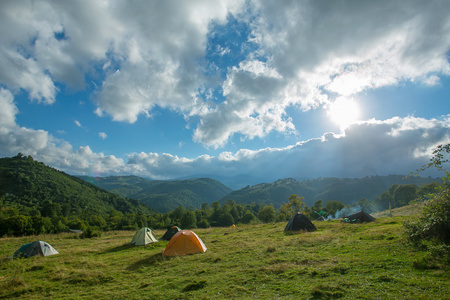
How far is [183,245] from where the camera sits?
17.2 metres

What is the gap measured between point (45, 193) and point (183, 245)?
424 feet

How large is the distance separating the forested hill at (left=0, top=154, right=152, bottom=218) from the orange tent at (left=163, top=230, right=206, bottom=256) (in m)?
92.9

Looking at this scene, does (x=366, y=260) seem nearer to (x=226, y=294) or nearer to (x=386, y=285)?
(x=386, y=285)

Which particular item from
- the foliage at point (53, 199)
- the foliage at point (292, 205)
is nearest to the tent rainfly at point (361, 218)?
the foliage at point (292, 205)

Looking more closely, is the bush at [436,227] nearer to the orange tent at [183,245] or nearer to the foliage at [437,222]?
the foliage at [437,222]

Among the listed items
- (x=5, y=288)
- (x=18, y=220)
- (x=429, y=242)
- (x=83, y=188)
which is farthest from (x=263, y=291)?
(x=83, y=188)

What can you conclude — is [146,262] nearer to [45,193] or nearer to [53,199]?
[53,199]

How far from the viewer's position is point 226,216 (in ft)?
305

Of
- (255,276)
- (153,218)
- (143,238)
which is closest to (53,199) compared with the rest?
(153,218)

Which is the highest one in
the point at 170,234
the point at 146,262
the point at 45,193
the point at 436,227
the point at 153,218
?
the point at 45,193

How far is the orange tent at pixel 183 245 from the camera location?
16984 millimetres

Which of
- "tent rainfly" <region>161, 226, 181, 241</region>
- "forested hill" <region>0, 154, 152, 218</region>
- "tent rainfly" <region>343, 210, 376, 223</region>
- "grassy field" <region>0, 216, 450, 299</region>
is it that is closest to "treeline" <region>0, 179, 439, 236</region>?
"forested hill" <region>0, 154, 152, 218</region>

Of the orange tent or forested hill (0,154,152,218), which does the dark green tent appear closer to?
the orange tent

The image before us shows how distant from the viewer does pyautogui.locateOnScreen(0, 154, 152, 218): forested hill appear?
94.2 metres
